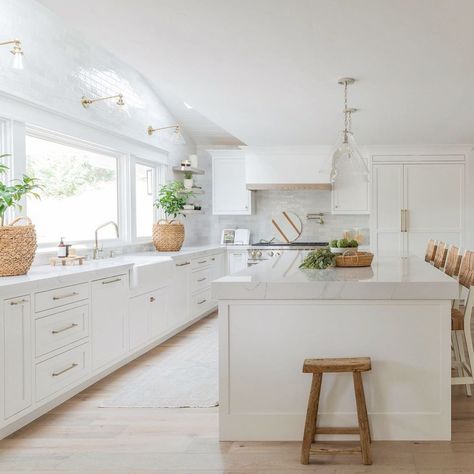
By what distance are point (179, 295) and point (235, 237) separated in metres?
2.32

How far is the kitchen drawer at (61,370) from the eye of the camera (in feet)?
9.86

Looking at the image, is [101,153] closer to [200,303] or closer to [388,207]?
[200,303]

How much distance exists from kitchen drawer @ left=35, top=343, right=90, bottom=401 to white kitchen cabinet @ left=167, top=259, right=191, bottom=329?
166 cm

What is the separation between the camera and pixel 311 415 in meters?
2.47

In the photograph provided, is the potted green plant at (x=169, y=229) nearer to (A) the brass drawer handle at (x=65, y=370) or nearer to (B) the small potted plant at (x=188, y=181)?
(B) the small potted plant at (x=188, y=181)

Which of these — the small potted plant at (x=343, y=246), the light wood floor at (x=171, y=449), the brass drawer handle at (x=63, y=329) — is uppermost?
the small potted plant at (x=343, y=246)

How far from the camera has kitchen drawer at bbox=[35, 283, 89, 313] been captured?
2994 mm

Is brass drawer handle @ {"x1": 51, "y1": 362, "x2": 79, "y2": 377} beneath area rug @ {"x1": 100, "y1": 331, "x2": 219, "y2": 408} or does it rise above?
above

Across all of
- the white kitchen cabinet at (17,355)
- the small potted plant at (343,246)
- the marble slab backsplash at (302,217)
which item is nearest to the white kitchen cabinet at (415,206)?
the marble slab backsplash at (302,217)

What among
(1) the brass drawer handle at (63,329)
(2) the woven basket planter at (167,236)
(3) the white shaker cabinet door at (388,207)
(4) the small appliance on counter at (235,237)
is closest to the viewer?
(1) the brass drawer handle at (63,329)

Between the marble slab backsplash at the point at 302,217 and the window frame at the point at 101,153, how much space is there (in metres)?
2.43

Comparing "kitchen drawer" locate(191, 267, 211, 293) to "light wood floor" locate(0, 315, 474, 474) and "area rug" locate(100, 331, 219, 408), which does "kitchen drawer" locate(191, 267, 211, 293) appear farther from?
"light wood floor" locate(0, 315, 474, 474)

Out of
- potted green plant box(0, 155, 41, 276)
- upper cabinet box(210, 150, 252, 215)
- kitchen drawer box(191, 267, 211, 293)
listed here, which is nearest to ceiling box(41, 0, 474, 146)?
potted green plant box(0, 155, 41, 276)

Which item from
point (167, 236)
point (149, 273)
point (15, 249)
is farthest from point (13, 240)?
point (167, 236)
